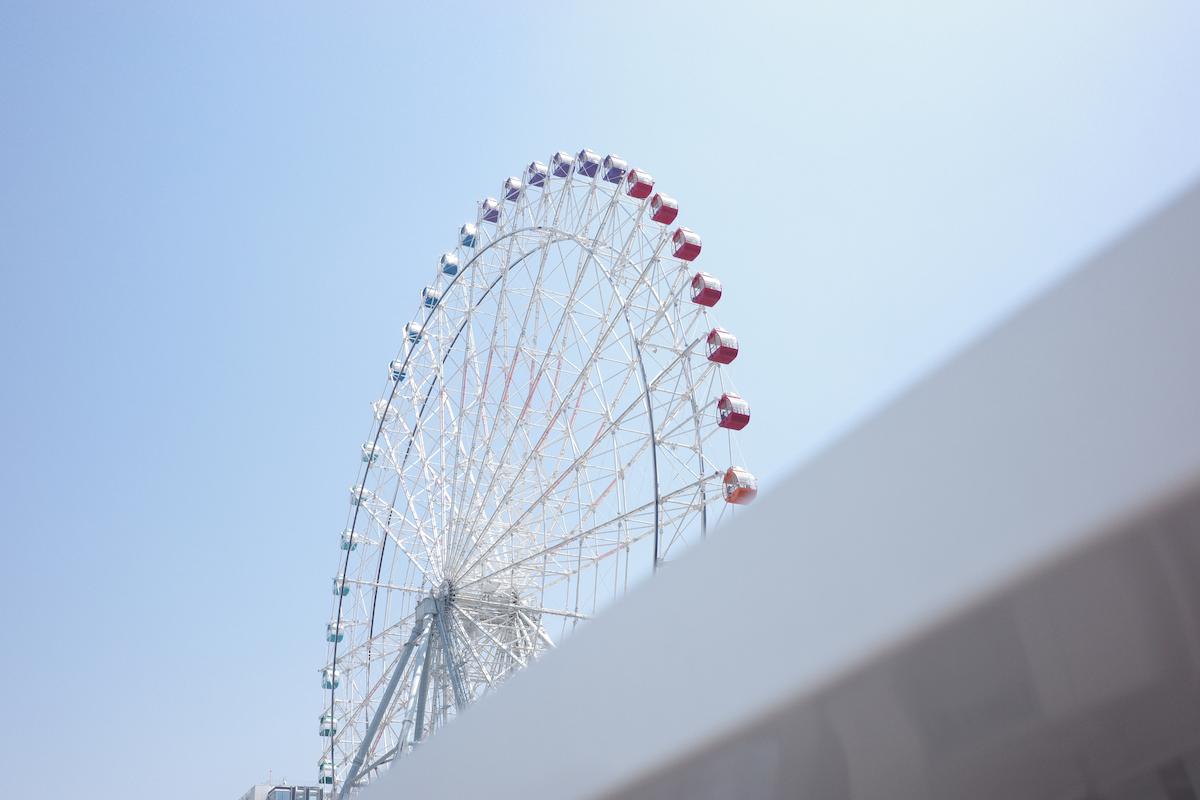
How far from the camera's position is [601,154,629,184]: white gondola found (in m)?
17.5

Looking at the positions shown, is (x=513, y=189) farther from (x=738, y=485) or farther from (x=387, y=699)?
(x=387, y=699)

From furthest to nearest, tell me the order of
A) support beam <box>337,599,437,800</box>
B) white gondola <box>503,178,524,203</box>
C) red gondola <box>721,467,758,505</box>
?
1. white gondola <box>503,178,524,203</box>
2. support beam <box>337,599,437,800</box>
3. red gondola <box>721,467,758,505</box>

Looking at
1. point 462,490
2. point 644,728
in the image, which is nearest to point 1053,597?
point 644,728

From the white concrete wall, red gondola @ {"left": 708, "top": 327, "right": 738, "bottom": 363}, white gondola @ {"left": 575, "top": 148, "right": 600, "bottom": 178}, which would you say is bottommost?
the white concrete wall

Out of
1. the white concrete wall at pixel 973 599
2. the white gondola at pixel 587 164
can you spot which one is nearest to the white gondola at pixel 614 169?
the white gondola at pixel 587 164

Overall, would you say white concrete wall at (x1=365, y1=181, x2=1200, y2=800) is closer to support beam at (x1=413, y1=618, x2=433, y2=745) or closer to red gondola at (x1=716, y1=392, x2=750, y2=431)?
red gondola at (x1=716, y1=392, x2=750, y2=431)

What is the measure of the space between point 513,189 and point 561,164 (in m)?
2.17

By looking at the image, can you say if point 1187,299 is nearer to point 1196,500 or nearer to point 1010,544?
point 1196,500

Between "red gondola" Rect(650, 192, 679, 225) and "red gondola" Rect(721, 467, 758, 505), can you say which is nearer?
"red gondola" Rect(721, 467, 758, 505)

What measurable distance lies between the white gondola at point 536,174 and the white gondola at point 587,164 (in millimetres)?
1332

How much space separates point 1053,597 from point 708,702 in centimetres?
81

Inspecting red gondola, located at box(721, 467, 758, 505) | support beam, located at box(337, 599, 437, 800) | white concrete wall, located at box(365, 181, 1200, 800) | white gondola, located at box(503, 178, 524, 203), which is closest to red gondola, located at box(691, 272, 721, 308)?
red gondola, located at box(721, 467, 758, 505)

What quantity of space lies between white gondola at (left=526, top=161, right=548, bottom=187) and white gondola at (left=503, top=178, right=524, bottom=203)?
0.49 meters

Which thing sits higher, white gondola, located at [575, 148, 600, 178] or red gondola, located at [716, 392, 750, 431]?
white gondola, located at [575, 148, 600, 178]
